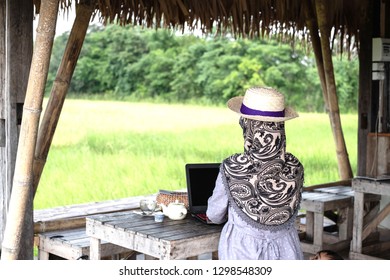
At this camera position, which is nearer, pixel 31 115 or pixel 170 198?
pixel 31 115

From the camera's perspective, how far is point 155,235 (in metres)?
2.52

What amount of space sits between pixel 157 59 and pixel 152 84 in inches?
23.9

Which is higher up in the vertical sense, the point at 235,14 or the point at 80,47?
the point at 235,14

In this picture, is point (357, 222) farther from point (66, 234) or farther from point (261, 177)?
point (261, 177)

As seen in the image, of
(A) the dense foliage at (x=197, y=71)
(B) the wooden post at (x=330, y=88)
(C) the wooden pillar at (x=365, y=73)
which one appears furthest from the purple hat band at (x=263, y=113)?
(A) the dense foliage at (x=197, y=71)

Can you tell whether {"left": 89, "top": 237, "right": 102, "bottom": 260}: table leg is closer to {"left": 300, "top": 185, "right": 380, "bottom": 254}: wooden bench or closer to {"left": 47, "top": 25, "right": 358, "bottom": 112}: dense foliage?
{"left": 300, "top": 185, "right": 380, "bottom": 254}: wooden bench

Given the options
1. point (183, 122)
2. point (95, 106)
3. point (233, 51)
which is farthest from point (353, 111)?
point (95, 106)

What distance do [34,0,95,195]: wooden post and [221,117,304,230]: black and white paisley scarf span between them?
5.17 ft

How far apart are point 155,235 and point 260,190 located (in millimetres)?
440

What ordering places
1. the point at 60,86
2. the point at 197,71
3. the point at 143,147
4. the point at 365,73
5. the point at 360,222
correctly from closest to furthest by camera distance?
the point at 60,86 → the point at 360,222 → the point at 365,73 → the point at 143,147 → the point at 197,71

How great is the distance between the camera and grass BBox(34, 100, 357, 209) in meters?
7.11

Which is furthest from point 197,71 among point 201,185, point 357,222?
point 201,185

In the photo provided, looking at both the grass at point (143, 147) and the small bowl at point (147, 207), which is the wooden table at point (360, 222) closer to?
the small bowl at point (147, 207)

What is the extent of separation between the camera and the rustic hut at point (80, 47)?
2752mm
